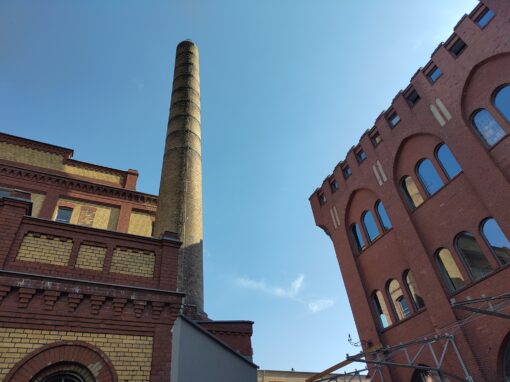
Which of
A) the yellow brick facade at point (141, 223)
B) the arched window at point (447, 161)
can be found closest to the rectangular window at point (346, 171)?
the arched window at point (447, 161)

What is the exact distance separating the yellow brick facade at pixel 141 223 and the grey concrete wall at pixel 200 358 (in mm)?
8429

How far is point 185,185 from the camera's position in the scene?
14.9 m

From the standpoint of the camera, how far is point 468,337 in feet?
34.6

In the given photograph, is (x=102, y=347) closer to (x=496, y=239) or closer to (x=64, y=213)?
(x=64, y=213)

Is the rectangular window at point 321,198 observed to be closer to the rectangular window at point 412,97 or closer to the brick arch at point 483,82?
the rectangular window at point 412,97

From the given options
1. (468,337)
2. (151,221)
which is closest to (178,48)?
(151,221)

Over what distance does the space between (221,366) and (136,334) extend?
263 centimetres

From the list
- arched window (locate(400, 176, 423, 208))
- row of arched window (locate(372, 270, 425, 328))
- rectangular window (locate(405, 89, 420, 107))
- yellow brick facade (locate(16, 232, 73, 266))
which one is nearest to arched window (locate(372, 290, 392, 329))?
row of arched window (locate(372, 270, 425, 328))

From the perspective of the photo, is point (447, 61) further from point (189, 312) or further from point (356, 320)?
point (189, 312)

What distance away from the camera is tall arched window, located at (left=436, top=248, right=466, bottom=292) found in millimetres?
11531

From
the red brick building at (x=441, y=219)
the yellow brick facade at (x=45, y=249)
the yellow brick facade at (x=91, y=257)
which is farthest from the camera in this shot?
the red brick building at (x=441, y=219)

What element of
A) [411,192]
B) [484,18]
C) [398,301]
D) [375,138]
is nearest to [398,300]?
[398,301]

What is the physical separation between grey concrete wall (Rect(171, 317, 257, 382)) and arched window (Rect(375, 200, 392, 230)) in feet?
28.5

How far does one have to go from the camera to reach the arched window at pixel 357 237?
16464 mm
